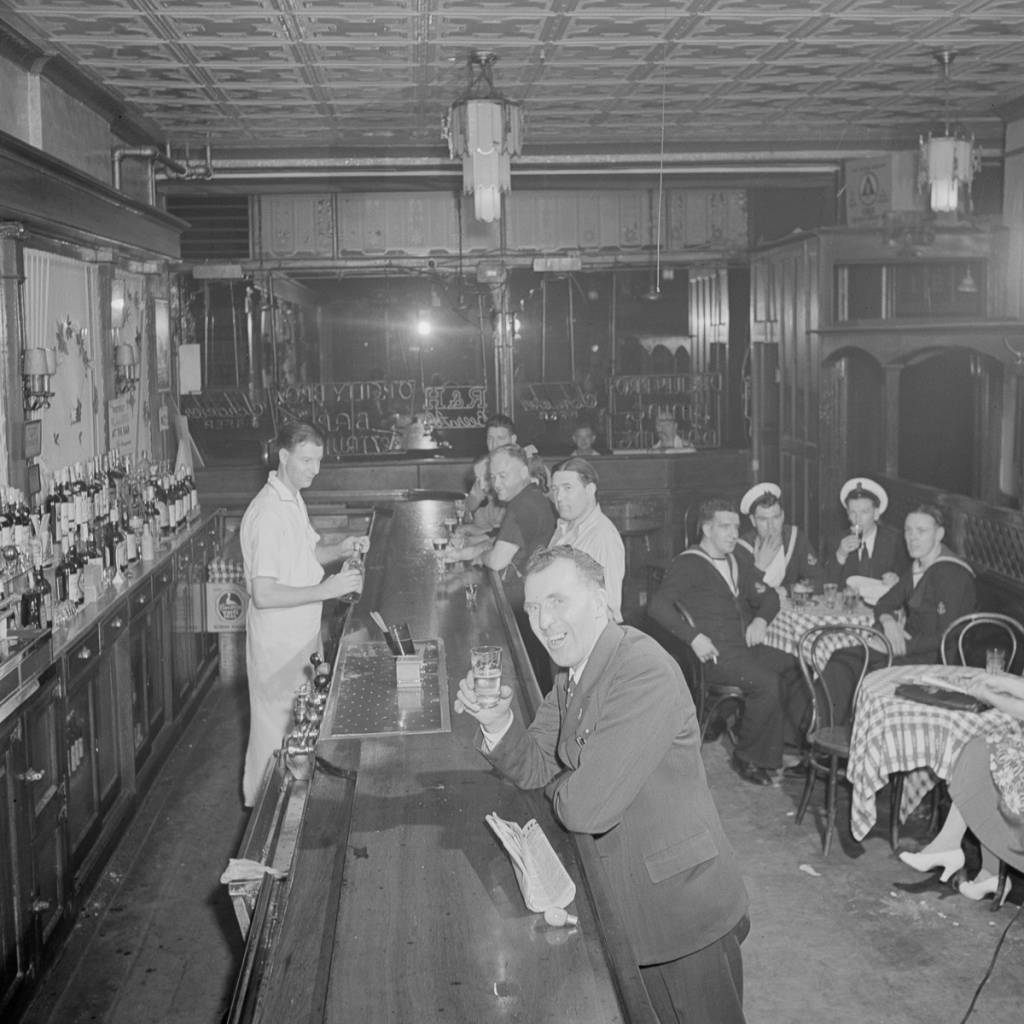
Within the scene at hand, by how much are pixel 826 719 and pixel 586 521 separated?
74.3 inches

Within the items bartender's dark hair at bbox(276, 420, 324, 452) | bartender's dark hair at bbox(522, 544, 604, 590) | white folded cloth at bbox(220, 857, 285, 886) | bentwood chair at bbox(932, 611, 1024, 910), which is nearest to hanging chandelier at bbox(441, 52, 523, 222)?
bartender's dark hair at bbox(276, 420, 324, 452)

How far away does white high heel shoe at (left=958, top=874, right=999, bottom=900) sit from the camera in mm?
5395

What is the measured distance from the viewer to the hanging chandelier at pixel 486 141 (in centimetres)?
640

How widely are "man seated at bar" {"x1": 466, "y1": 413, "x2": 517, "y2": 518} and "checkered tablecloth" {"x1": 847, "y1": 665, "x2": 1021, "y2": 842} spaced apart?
148 inches

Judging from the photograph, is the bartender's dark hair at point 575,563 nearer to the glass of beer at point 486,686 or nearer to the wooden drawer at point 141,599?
the glass of beer at point 486,686

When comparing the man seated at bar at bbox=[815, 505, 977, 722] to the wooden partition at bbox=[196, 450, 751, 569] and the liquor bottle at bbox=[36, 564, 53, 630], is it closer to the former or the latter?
the liquor bottle at bbox=[36, 564, 53, 630]

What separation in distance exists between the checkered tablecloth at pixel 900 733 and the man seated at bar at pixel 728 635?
1.15m

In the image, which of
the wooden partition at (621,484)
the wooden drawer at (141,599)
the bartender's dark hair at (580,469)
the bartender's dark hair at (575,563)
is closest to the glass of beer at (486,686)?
the bartender's dark hair at (575,563)

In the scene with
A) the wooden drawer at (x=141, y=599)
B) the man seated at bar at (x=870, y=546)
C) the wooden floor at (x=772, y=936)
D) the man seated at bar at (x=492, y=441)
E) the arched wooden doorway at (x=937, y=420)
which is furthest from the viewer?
the arched wooden doorway at (x=937, y=420)

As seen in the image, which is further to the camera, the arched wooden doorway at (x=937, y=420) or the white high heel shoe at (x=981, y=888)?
the arched wooden doorway at (x=937, y=420)

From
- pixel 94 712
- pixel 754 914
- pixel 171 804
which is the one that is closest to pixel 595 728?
pixel 754 914

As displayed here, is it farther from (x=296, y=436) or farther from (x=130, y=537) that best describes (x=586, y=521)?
(x=130, y=537)

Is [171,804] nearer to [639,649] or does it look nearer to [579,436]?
[639,649]

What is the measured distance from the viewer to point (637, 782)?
2984 mm
